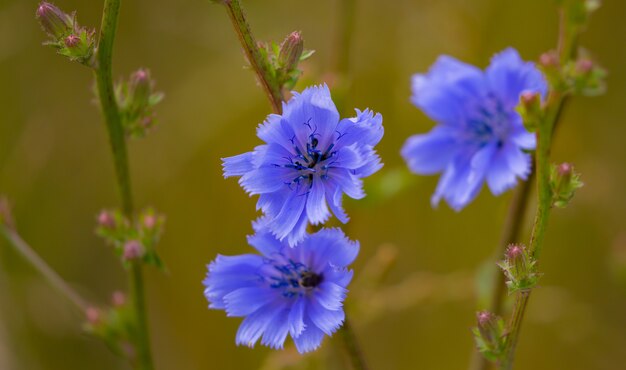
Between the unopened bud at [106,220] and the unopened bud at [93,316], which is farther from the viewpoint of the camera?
the unopened bud at [93,316]

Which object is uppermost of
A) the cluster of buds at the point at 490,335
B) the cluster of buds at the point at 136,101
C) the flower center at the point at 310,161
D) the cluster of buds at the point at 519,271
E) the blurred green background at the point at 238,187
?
the blurred green background at the point at 238,187

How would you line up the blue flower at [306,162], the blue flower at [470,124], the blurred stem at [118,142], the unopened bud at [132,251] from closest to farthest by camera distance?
the blue flower at [306,162] < the blurred stem at [118,142] < the unopened bud at [132,251] < the blue flower at [470,124]

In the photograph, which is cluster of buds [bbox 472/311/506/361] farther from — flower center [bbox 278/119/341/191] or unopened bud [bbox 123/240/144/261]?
unopened bud [bbox 123/240/144/261]

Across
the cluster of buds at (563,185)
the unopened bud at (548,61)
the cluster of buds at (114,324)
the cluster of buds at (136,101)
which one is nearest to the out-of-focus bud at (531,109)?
the cluster of buds at (563,185)

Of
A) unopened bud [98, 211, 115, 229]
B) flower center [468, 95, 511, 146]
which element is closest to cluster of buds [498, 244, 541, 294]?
flower center [468, 95, 511, 146]

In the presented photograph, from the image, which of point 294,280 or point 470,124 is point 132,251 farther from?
point 470,124

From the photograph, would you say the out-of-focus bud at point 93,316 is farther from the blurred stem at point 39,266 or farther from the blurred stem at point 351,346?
the blurred stem at point 351,346

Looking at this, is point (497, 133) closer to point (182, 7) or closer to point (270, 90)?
point (270, 90)
